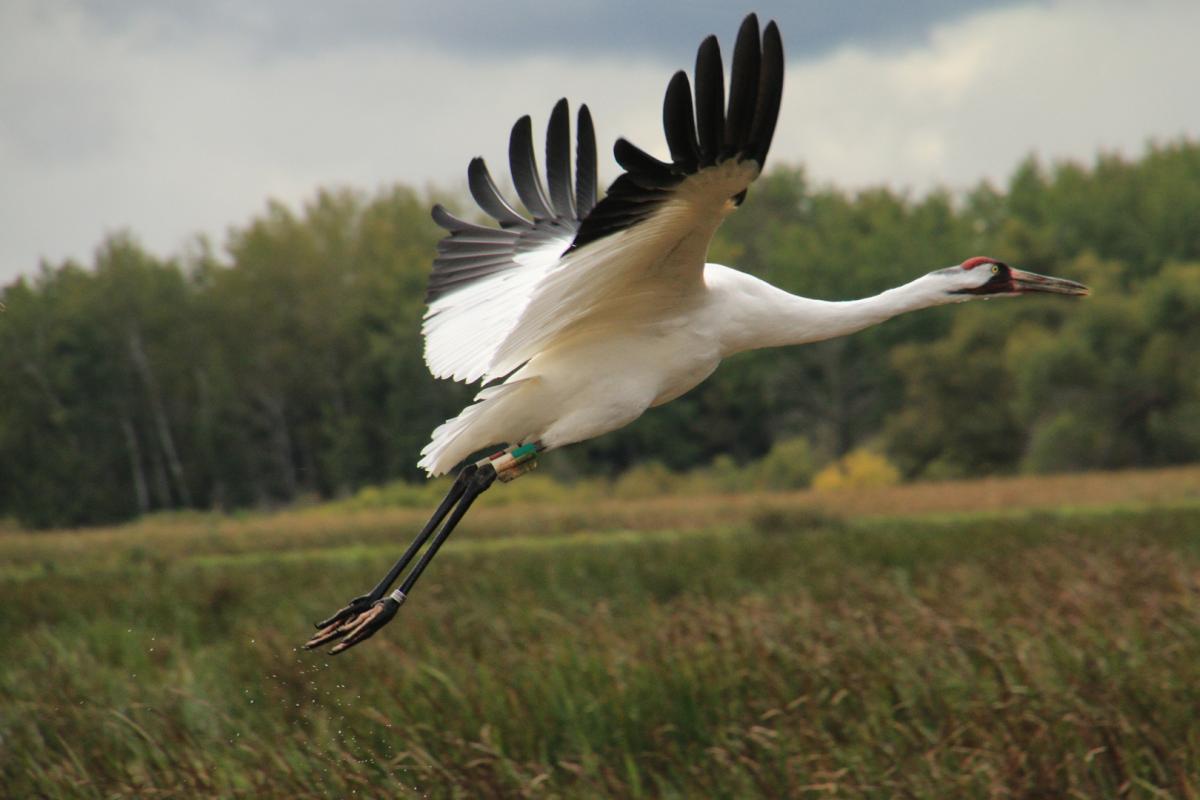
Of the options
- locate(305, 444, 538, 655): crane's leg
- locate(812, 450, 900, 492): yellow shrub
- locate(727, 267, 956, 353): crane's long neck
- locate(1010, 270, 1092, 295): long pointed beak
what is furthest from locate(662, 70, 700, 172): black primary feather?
locate(812, 450, 900, 492): yellow shrub

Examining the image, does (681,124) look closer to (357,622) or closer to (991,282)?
(991,282)

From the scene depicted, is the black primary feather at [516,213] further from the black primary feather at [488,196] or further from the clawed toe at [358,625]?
the clawed toe at [358,625]

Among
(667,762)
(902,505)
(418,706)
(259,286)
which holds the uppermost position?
(259,286)

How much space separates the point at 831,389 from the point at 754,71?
5246 centimetres

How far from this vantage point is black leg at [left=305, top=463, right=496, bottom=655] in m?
5.95

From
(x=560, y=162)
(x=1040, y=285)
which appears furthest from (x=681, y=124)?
(x=560, y=162)

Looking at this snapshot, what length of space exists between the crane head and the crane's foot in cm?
270

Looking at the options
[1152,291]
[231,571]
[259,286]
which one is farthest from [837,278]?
[231,571]

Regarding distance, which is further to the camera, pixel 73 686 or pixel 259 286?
pixel 259 286

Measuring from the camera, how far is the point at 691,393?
54969 mm

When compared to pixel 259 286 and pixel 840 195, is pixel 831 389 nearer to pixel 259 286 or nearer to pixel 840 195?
pixel 840 195

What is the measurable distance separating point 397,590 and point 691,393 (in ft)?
161

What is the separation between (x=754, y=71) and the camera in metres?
5.10

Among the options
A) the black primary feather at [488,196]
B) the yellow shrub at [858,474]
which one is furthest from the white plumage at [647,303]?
the yellow shrub at [858,474]
